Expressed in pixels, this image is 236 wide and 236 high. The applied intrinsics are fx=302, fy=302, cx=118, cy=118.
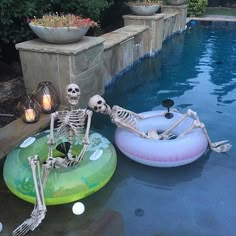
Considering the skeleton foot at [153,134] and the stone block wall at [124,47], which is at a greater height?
the stone block wall at [124,47]

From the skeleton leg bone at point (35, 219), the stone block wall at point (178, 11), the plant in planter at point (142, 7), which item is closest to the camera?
the skeleton leg bone at point (35, 219)

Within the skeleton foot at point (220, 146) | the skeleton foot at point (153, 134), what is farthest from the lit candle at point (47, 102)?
the skeleton foot at point (220, 146)

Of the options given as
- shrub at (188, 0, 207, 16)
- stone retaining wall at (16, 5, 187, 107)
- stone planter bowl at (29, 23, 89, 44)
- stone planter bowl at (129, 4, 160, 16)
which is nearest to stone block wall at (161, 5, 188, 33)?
shrub at (188, 0, 207, 16)

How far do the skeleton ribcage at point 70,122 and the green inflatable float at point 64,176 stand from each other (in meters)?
0.26

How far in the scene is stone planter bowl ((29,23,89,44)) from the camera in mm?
4293

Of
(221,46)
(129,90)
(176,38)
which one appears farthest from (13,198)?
(176,38)

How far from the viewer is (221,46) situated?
9.46 metres

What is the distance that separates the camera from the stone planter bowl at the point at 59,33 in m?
4.29

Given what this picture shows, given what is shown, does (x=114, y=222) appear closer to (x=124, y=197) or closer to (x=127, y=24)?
(x=124, y=197)

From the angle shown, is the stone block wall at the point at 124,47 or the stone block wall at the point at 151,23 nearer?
the stone block wall at the point at 124,47

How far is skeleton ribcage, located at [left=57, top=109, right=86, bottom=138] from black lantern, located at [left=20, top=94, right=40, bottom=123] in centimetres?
81

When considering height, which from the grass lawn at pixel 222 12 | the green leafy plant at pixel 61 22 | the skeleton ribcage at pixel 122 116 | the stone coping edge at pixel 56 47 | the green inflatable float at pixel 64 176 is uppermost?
the green leafy plant at pixel 61 22

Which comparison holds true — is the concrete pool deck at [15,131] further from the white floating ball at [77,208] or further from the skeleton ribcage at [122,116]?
the white floating ball at [77,208]

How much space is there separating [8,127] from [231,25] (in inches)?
468
